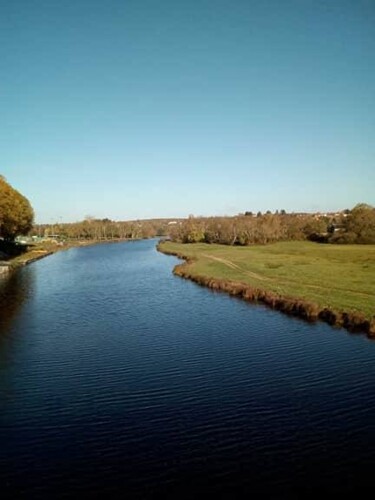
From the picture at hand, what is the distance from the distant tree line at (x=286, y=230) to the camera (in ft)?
371

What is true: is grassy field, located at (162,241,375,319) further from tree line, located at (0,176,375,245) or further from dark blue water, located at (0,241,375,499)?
tree line, located at (0,176,375,245)

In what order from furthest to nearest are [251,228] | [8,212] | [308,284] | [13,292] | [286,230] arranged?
[286,230]
[251,228]
[8,212]
[13,292]
[308,284]

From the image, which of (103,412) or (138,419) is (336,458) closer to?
(138,419)

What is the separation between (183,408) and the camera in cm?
1934

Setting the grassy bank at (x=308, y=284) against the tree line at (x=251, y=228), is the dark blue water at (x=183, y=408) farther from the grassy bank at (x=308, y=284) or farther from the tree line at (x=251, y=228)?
the tree line at (x=251, y=228)

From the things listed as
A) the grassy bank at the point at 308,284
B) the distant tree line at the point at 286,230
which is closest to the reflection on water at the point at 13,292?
the grassy bank at the point at 308,284

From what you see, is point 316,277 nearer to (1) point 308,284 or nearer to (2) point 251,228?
(1) point 308,284

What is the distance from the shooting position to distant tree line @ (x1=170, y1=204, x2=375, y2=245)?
4451 inches

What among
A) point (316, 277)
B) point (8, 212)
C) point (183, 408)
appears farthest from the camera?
point (8, 212)

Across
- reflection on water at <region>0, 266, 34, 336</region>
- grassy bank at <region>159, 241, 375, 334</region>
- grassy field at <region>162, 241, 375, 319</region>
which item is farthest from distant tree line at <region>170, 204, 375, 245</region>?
reflection on water at <region>0, 266, 34, 336</region>

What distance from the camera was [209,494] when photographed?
13.4 metres

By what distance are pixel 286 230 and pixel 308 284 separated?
92.4m

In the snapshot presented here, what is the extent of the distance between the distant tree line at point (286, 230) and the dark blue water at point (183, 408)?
85391 millimetres

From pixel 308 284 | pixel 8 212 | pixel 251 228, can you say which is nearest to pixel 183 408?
pixel 308 284
